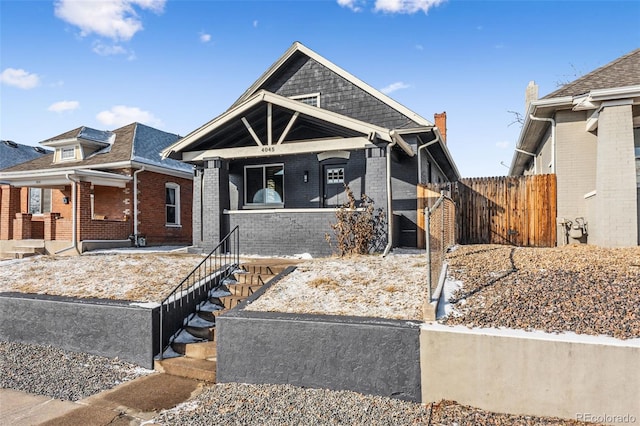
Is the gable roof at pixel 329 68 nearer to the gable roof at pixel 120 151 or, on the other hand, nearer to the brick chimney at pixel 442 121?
the gable roof at pixel 120 151

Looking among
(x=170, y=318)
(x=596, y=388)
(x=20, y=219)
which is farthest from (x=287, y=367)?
(x=20, y=219)

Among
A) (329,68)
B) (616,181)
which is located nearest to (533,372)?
(616,181)

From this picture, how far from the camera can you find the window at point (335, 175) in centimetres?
1141

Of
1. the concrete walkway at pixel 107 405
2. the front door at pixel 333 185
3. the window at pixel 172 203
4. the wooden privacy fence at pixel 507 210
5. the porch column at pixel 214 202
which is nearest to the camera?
the concrete walkway at pixel 107 405

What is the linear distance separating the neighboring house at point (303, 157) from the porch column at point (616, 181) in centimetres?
388

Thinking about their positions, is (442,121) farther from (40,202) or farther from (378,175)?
(40,202)

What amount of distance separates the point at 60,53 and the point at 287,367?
28.3ft

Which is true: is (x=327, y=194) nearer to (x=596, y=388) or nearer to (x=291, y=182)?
(x=291, y=182)

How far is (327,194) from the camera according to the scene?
11.5 m

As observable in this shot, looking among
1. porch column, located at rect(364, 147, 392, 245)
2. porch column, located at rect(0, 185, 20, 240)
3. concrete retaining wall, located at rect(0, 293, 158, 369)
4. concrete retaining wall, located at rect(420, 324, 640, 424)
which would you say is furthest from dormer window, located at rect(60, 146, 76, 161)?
concrete retaining wall, located at rect(420, 324, 640, 424)

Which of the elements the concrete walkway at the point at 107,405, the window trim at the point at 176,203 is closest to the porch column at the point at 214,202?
the concrete walkway at the point at 107,405

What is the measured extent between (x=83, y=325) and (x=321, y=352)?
400 centimetres

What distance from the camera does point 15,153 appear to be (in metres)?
20.6

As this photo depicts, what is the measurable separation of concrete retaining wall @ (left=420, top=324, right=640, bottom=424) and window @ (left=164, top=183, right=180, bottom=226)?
1467cm
